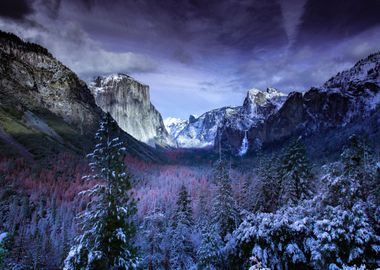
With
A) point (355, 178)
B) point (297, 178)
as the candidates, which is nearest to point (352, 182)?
point (355, 178)

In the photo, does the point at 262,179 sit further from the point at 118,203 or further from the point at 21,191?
the point at 21,191

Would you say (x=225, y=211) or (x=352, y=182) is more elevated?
(x=352, y=182)

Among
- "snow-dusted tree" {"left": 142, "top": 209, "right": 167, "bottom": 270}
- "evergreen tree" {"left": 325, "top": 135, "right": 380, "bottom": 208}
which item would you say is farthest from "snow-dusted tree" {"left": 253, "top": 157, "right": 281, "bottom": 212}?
"evergreen tree" {"left": 325, "top": 135, "right": 380, "bottom": 208}

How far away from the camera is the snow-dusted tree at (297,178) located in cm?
2803

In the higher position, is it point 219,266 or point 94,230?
point 94,230

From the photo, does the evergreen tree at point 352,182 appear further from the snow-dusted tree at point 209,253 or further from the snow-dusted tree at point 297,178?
the snow-dusted tree at point 297,178

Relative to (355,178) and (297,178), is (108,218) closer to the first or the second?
(355,178)

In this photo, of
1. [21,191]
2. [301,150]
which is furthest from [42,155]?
[301,150]

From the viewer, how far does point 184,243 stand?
33.2 metres

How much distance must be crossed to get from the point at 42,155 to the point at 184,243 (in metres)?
145

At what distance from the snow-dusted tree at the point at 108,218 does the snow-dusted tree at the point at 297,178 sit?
59.5 ft

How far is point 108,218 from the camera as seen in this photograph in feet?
48.7

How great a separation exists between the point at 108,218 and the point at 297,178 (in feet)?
69.4

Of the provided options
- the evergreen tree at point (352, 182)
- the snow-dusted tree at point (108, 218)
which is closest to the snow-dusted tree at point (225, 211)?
the snow-dusted tree at point (108, 218)
